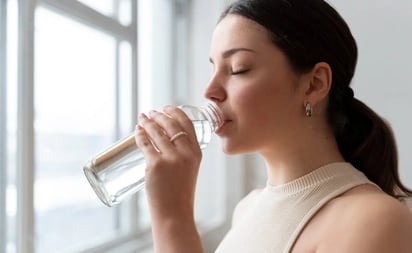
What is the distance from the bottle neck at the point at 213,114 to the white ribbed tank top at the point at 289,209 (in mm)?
149

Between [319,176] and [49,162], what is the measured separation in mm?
596

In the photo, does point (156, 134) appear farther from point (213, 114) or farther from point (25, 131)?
point (25, 131)

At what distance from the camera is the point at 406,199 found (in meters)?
0.92

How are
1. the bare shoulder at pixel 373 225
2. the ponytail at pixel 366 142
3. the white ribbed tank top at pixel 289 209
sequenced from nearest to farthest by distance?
1. the bare shoulder at pixel 373 225
2. the white ribbed tank top at pixel 289 209
3. the ponytail at pixel 366 142

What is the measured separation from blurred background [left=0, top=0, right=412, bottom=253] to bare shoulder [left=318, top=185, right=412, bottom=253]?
55 centimetres

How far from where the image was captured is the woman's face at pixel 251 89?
29.8 inches

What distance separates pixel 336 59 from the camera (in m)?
0.80

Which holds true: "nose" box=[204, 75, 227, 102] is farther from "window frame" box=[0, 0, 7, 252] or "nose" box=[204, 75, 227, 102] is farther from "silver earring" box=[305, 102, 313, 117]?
"window frame" box=[0, 0, 7, 252]

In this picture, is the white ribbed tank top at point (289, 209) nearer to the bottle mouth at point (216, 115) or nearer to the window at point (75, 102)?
the bottle mouth at point (216, 115)

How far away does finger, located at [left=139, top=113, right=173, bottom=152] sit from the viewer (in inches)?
27.5

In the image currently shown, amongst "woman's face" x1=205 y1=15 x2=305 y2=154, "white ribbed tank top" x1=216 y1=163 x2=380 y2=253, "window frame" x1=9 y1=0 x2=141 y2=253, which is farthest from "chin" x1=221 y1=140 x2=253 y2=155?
"window frame" x1=9 y1=0 x2=141 y2=253

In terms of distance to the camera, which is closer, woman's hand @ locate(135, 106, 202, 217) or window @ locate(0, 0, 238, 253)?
woman's hand @ locate(135, 106, 202, 217)

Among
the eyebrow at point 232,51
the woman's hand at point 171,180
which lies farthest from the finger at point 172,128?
the eyebrow at point 232,51

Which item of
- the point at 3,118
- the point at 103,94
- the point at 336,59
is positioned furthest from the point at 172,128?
the point at 103,94
